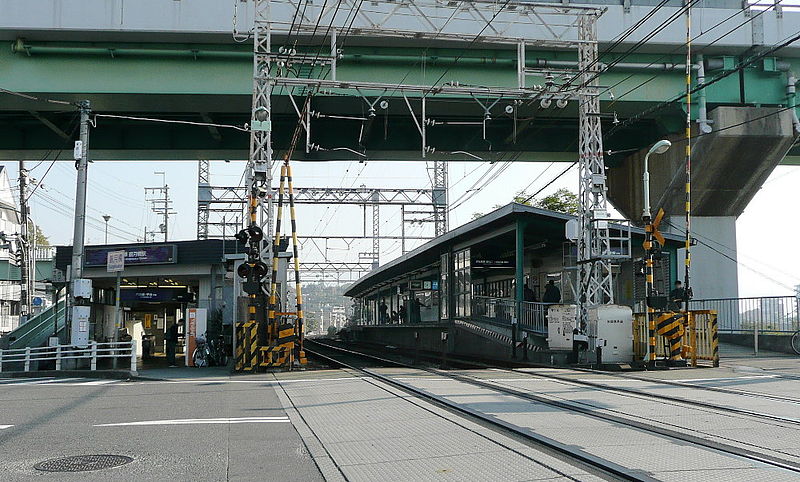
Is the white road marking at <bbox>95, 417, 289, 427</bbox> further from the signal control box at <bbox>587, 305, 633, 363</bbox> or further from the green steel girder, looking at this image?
the green steel girder

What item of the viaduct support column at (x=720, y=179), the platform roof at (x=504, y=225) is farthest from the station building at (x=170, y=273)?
the viaduct support column at (x=720, y=179)

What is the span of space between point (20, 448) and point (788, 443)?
7.51m

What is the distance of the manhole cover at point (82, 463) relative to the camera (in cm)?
717

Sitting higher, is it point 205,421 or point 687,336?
point 687,336

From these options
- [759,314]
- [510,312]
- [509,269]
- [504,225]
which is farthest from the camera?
[509,269]

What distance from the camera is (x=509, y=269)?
1291 inches

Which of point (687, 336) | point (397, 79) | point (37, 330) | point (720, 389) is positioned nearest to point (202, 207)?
point (37, 330)

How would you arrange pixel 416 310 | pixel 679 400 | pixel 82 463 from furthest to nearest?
pixel 416 310 < pixel 679 400 < pixel 82 463

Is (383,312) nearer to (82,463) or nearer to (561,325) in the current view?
(561,325)

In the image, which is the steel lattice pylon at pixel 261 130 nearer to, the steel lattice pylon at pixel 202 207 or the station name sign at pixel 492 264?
the station name sign at pixel 492 264

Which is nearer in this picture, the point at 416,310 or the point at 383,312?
the point at 416,310

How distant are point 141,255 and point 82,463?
71.4ft

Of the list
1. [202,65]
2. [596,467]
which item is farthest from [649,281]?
[202,65]

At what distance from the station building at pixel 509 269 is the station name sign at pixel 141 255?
10271 mm
